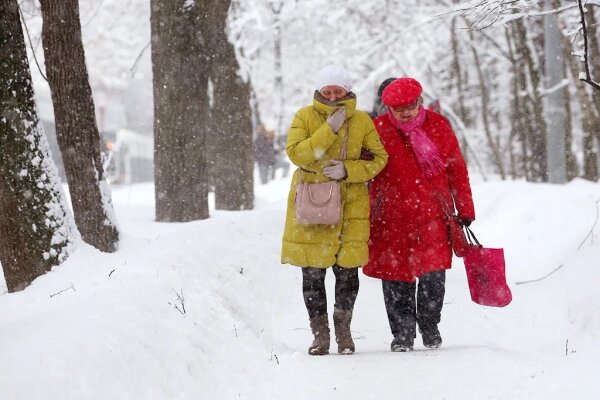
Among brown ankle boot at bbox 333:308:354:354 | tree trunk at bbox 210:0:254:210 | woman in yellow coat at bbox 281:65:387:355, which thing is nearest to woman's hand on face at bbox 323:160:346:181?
woman in yellow coat at bbox 281:65:387:355

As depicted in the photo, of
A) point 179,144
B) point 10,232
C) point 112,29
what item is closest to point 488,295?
point 10,232

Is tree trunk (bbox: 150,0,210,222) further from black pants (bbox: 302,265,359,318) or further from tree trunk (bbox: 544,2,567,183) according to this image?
tree trunk (bbox: 544,2,567,183)

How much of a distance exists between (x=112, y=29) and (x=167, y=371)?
41.2m

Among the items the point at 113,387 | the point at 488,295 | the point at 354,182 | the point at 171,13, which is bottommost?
the point at 488,295

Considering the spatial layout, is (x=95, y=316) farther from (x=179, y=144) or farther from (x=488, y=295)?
(x=179, y=144)

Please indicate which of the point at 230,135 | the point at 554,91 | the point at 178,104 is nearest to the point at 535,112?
the point at 554,91

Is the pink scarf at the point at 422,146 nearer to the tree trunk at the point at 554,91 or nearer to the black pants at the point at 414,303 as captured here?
the black pants at the point at 414,303

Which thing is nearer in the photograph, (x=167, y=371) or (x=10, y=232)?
(x=167, y=371)

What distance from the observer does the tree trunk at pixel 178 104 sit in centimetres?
933

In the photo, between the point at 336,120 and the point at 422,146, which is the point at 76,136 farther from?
the point at 422,146

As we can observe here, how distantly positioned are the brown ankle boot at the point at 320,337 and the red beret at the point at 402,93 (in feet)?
5.28

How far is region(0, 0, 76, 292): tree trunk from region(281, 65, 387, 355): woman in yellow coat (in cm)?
173

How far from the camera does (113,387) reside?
3.66 metres

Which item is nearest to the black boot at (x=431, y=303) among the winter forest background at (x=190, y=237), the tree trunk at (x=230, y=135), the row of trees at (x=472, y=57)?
the winter forest background at (x=190, y=237)
